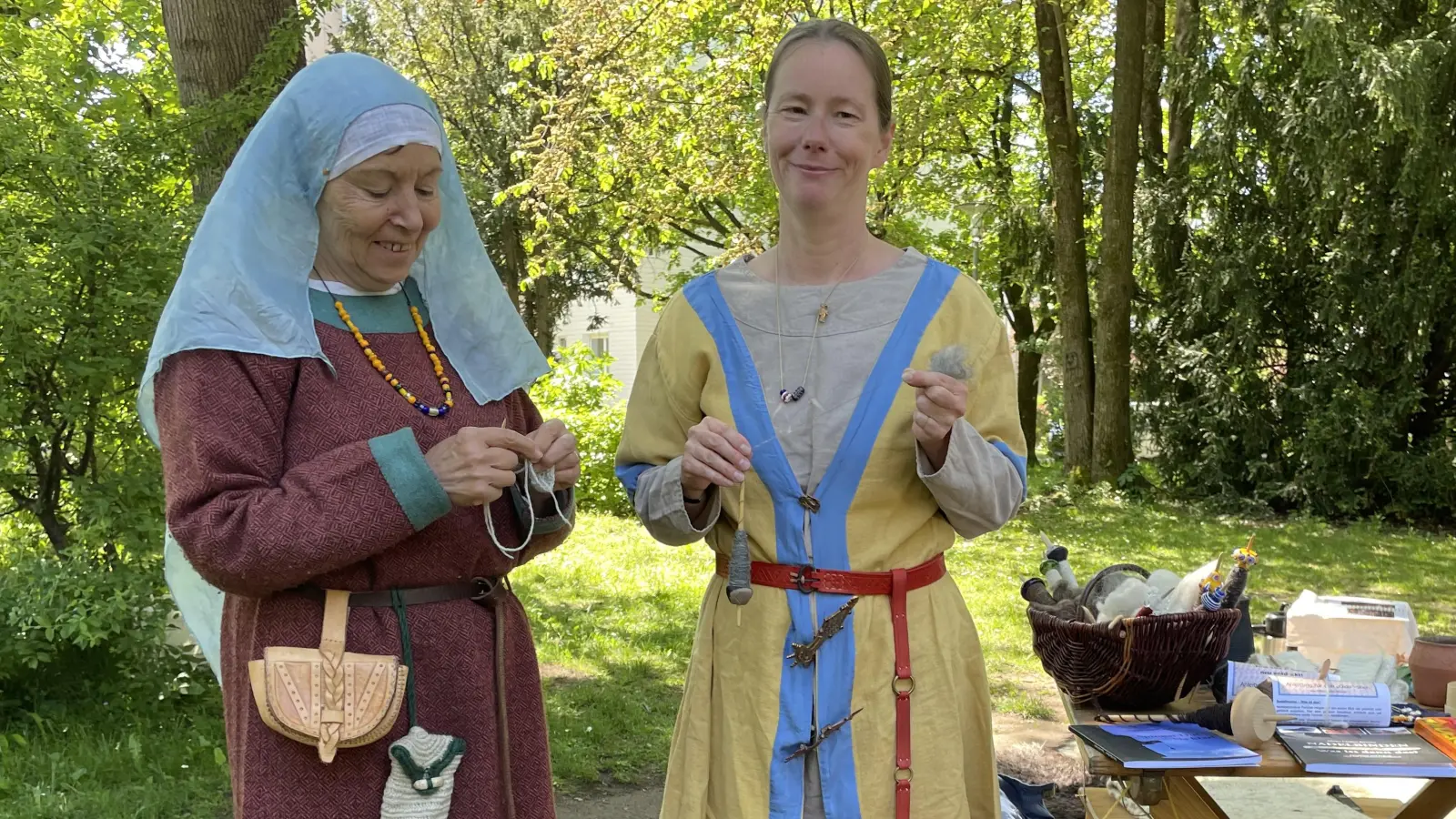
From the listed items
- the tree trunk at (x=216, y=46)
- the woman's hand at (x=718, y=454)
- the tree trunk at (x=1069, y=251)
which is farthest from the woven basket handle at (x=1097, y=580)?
the tree trunk at (x=1069, y=251)

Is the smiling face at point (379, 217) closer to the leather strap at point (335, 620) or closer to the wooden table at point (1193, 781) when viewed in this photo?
the leather strap at point (335, 620)

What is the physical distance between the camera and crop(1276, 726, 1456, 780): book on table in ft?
6.93

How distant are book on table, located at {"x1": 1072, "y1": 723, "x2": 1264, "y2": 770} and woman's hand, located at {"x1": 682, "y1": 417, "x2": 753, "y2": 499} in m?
0.99

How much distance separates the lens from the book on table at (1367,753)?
211 centimetres

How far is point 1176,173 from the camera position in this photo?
1214 cm

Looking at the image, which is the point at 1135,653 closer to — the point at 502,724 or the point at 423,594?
the point at 502,724

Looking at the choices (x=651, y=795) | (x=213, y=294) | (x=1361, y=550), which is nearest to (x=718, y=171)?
(x=1361, y=550)

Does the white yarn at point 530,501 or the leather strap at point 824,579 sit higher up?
the white yarn at point 530,501

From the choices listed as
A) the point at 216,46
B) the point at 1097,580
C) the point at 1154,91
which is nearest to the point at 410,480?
the point at 1097,580

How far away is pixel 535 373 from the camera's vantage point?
201cm

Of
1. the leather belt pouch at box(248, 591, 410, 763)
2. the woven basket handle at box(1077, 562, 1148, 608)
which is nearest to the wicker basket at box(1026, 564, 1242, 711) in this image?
the woven basket handle at box(1077, 562, 1148, 608)

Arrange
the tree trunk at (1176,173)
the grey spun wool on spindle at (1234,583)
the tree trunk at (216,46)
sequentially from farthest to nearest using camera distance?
the tree trunk at (1176,173) → the tree trunk at (216,46) → the grey spun wool on spindle at (1234,583)

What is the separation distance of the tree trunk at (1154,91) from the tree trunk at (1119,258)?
0.70ft

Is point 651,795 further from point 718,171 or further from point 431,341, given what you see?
point 718,171
